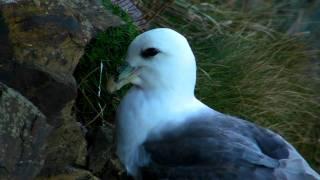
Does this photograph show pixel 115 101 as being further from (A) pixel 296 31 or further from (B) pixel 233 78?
(A) pixel 296 31

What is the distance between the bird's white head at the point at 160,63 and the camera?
331 centimetres

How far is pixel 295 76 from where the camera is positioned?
498 cm

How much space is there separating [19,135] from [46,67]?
40cm

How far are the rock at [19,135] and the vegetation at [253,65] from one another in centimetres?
112

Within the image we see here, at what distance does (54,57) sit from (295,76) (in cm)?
222

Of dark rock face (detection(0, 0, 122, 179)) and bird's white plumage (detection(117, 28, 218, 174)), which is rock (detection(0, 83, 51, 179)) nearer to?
dark rock face (detection(0, 0, 122, 179))

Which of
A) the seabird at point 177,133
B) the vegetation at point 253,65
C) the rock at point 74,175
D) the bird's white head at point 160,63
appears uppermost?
the bird's white head at point 160,63

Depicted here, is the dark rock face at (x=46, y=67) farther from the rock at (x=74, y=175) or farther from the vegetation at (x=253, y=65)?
the vegetation at (x=253, y=65)

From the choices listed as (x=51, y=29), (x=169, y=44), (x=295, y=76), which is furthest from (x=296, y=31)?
(x=51, y=29)

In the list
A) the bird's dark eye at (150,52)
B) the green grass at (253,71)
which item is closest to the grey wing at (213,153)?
the bird's dark eye at (150,52)

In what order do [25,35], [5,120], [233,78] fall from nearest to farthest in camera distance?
[5,120] → [25,35] → [233,78]

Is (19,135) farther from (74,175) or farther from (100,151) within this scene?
(100,151)

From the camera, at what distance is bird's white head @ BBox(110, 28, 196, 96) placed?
130 inches

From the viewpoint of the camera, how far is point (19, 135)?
8.88 feet
